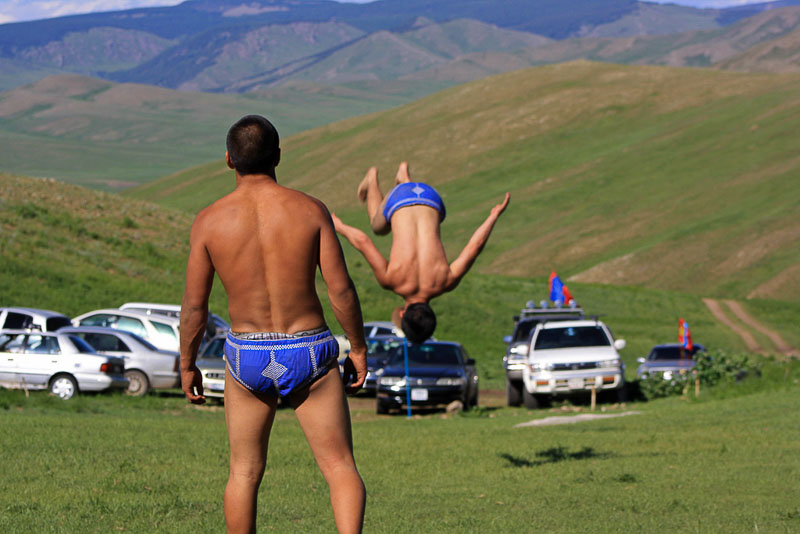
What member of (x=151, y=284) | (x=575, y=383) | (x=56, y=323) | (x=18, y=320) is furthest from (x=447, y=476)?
(x=151, y=284)

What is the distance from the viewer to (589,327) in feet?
75.8

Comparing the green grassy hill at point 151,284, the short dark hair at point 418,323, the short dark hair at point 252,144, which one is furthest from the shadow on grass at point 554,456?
the green grassy hill at point 151,284

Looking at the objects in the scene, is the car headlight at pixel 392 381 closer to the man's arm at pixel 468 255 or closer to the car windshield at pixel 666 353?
the car windshield at pixel 666 353

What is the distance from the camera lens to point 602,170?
106688 millimetres

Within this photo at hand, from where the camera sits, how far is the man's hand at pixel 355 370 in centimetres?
561

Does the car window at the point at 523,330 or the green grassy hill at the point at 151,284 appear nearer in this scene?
the car window at the point at 523,330

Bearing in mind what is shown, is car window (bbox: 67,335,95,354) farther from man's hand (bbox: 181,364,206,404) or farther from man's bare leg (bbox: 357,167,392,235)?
man's hand (bbox: 181,364,206,404)

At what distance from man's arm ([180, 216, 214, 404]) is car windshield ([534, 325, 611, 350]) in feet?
58.0

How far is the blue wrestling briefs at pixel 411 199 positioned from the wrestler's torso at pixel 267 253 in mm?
2113

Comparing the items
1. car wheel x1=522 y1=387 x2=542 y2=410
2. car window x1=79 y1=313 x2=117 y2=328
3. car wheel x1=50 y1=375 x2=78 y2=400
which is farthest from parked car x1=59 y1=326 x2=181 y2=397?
car wheel x1=522 y1=387 x2=542 y2=410

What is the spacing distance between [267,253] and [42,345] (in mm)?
17495

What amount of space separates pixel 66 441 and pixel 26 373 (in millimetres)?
9533

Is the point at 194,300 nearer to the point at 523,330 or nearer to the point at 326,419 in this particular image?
the point at 326,419

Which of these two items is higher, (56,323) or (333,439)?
(56,323)
